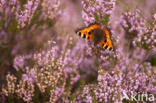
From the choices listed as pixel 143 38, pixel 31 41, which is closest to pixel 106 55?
pixel 143 38

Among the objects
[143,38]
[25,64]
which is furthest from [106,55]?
A: [25,64]

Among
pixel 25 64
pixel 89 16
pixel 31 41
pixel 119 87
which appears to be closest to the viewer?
pixel 119 87

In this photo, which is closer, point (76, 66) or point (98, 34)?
point (98, 34)

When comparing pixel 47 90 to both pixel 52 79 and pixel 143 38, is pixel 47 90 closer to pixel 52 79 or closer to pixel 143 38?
pixel 52 79

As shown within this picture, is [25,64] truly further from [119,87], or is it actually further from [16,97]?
[119,87]

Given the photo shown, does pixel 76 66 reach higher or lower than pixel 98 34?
lower

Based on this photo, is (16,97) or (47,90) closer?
(47,90)

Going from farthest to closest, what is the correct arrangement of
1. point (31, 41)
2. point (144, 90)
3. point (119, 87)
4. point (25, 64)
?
point (31, 41), point (25, 64), point (144, 90), point (119, 87)

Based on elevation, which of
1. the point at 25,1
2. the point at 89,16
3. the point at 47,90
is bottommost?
the point at 47,90

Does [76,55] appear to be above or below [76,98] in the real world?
above
